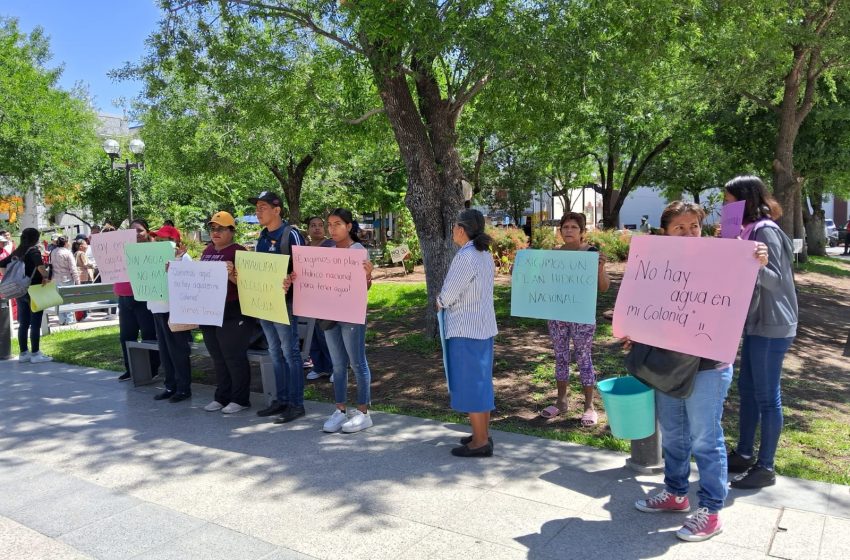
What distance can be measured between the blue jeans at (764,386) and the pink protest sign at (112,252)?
6200mm

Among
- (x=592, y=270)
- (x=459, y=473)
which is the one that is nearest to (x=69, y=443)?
(x=459, y=473)

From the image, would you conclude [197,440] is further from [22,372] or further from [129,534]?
[22,372]

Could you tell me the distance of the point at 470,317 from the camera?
4586 millimetres

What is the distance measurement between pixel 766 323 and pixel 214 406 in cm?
487

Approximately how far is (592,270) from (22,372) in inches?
294

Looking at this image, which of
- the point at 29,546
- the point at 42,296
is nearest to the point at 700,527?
the point at 29,546

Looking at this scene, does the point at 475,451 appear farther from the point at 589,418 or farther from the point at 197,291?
the point at 197,291

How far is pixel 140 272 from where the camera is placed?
6.87 m

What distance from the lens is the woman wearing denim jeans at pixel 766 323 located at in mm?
3762

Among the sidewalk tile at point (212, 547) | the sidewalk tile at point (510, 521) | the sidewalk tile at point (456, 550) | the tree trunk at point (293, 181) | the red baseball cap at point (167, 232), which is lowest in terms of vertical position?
the sidewalk tile at point (212, 547)

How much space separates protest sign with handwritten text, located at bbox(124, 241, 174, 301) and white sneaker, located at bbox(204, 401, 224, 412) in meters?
1.21

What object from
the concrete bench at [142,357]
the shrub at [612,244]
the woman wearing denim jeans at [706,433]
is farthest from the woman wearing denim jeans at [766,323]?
the shrub at [612,244]

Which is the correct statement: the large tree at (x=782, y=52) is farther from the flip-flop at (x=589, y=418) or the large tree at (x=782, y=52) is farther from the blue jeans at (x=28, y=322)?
the blue jeans at (x=28, y=322)

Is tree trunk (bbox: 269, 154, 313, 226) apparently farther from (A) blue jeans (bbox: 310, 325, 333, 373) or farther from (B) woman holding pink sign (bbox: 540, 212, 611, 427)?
(B) woman holding pink sign (bbox: 540, 212, 611, 427)
